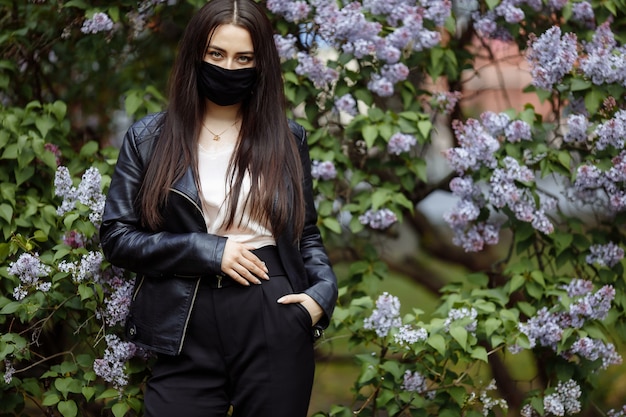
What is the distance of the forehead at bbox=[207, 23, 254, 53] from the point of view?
2.53m

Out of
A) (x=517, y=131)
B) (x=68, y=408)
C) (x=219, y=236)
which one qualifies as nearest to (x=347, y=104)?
(x=517, y=131)

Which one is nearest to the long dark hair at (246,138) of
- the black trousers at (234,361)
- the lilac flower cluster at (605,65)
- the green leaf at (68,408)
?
the black trousers at (234,361)

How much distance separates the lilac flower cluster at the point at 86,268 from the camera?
9.67 ft

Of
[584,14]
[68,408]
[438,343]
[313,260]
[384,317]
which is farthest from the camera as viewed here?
[584,14]

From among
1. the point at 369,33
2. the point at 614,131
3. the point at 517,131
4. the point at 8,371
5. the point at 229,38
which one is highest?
the point at 229,38

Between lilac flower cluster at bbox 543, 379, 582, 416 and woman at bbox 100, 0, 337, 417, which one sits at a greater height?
woman at bbox 100, 0, 337, 417

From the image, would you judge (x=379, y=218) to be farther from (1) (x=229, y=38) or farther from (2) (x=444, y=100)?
(1) (x=229, y=38)

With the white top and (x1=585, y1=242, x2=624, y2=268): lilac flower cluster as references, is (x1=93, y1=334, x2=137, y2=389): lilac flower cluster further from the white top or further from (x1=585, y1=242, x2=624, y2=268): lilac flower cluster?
(x1=585, y1=242, x2=624, y2=268): lilac flower cluster

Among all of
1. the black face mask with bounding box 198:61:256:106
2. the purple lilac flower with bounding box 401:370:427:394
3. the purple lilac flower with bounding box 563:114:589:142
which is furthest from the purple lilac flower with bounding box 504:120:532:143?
the black face mask with bounding box 198:61:256:106

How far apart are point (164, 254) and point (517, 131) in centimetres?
166

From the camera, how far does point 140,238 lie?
8.27 ft

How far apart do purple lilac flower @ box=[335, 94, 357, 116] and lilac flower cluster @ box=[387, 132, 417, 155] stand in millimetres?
213

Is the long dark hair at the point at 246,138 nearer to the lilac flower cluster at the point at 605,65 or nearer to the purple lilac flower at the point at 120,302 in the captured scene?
the purple lilac flower at the point at 120,302

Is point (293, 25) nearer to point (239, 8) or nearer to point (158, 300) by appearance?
point (239, 8)
